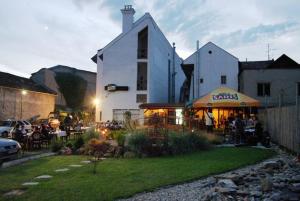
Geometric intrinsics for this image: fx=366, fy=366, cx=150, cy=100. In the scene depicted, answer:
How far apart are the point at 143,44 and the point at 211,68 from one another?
8.53 metres

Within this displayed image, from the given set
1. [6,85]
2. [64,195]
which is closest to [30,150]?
[64,195]

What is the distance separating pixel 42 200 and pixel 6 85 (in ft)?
109

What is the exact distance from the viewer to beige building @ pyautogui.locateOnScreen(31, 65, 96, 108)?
54.7 metres

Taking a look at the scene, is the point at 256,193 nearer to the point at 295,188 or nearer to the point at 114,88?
the point at 295,188

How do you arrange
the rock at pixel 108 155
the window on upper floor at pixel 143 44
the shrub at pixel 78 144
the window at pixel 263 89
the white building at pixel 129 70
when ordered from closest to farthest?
1. the rock at pixel 108 155
2. the shrub at pixel 78 144
3. the window at pixel 263 89
4. the white building at pixel 129 70
5. the window on upper floor at pixel 143 44

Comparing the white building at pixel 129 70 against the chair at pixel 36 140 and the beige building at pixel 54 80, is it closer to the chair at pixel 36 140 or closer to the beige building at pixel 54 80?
the beige building at pixel 54 80

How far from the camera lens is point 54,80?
2250 inches

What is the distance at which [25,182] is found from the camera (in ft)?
30.5

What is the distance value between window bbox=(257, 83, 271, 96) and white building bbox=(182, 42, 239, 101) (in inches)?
128

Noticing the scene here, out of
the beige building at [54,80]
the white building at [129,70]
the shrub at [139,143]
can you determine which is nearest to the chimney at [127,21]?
the white building at [129,70]

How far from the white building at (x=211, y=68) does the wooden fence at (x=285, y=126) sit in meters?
18.5

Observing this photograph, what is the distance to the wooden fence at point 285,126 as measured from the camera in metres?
13.6

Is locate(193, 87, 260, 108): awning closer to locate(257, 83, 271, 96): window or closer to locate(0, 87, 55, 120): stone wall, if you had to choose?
locate(257, 83, 271, 96): window

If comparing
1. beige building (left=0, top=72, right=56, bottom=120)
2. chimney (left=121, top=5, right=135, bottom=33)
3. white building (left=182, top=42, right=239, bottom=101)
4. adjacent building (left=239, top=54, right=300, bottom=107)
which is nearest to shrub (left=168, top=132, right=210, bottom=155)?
adjacent building (left=239, top=54, right=300, bottom=107)
